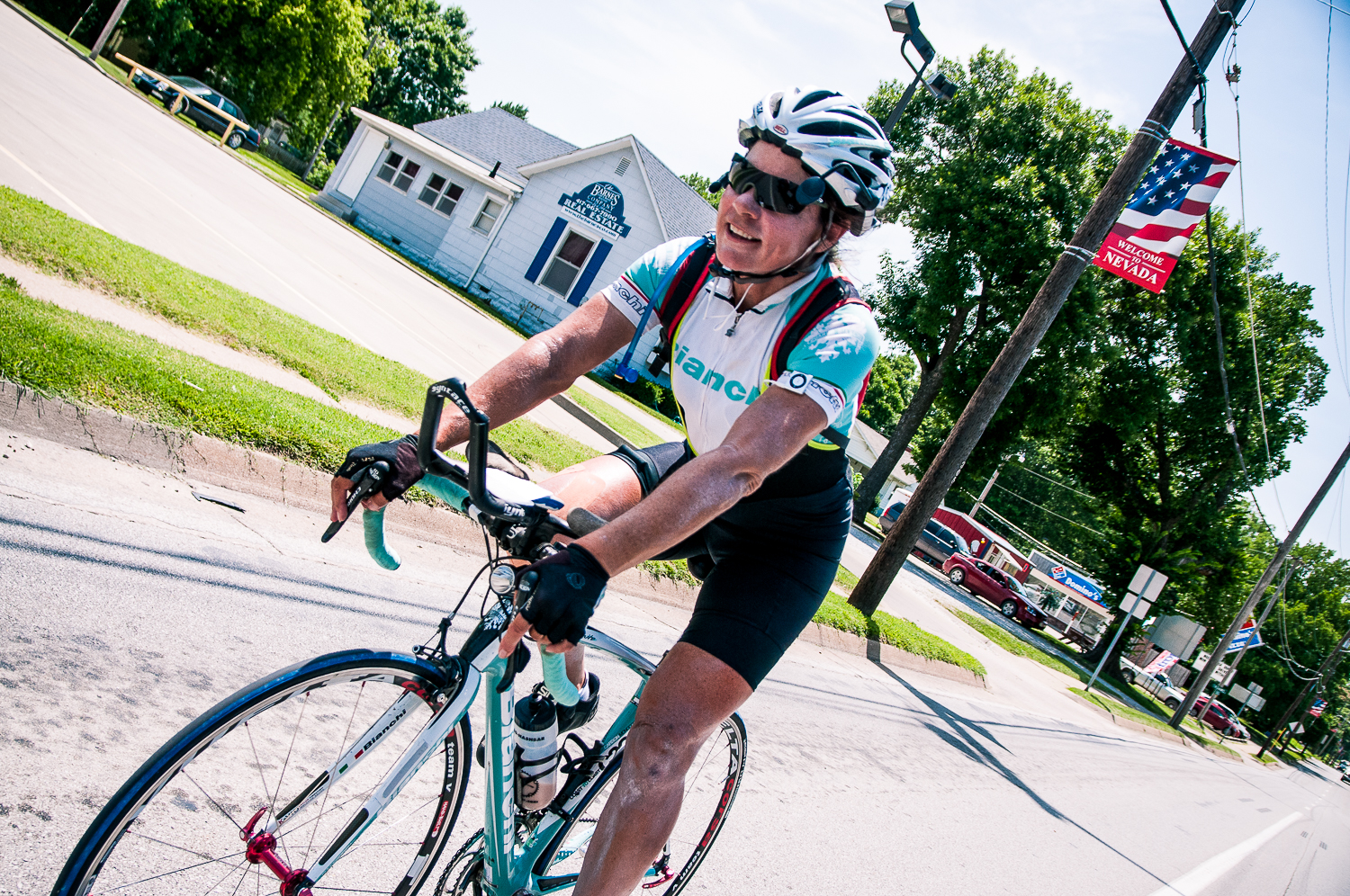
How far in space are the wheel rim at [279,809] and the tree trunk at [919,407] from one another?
83.2 feet

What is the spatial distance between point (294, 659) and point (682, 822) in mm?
1868

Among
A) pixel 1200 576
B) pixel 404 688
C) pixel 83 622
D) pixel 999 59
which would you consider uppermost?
pixel 999 59

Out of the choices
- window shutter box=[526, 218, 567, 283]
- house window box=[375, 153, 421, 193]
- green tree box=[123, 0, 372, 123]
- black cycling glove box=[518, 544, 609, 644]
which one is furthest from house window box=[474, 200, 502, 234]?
black cycling glove box=[518, 544, 609, 644]

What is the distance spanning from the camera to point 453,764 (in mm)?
2168

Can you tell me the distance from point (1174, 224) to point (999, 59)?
20.6 meters

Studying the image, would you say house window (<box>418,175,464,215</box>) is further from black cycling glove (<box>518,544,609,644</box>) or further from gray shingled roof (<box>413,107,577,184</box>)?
black cycling glove (<box>518,544,609,644</box>)

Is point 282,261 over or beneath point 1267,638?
beneath

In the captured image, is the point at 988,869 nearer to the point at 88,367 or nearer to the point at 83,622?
the point at 83,622

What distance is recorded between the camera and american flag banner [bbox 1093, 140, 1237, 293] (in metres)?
9.27

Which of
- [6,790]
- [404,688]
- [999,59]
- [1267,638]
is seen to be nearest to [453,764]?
[404,688]

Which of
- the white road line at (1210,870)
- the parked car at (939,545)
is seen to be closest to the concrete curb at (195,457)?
the white road line at (1210,870)

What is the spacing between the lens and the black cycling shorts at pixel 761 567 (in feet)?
7.84

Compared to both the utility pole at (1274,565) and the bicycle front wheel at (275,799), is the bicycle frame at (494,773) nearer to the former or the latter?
the bicycle front wheel at (275,799)

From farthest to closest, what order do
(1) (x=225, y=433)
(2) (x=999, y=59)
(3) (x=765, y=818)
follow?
1. (2) (x=999, y=59)
2. (1) (x=225, y=433)
3. (3) (x=765, y=818)
